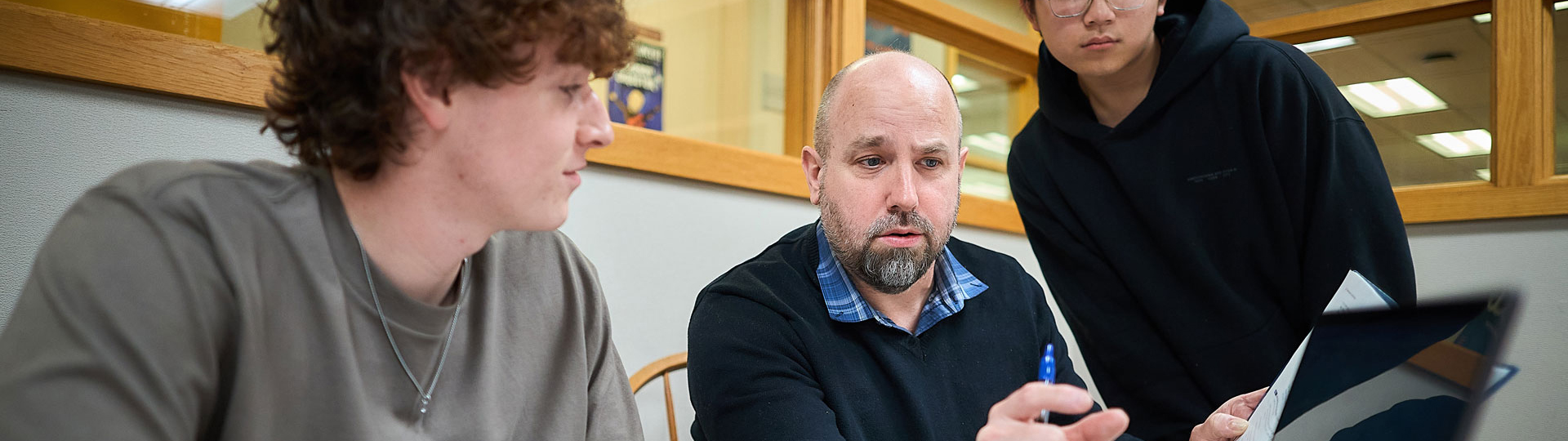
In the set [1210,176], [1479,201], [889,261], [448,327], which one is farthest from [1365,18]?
[448,327]

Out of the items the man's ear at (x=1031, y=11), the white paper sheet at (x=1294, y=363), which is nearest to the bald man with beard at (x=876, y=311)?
the white paper sheet at (x=1294, y=363)

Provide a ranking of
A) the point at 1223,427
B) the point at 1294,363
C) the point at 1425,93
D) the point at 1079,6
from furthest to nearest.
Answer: the point at 1425,93
the point at 1079,6
the point at 1223,427
the point at 1294,363

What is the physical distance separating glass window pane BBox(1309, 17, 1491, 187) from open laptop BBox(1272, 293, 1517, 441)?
240 centimetres

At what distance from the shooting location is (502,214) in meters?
0.92

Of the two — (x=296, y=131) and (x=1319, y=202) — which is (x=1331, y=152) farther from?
(x=296, y=131)

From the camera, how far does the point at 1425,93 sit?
3.20m

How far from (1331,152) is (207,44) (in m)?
1.81

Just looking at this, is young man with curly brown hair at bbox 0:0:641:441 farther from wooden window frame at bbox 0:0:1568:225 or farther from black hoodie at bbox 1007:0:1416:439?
black hoodie at bbox 1007:0:1416:439

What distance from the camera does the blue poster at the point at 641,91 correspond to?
7.95 feet

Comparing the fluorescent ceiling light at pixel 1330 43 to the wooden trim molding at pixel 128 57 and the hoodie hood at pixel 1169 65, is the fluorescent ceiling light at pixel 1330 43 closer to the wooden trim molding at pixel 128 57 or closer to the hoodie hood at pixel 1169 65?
the hoodie hood at pixel 1169 65

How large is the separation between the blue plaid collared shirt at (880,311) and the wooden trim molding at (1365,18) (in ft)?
7.73

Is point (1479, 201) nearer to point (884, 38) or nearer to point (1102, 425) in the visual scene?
point (884, 38)

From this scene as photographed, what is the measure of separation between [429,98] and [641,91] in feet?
5.33

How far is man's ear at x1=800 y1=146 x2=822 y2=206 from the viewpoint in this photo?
158 centimetres
